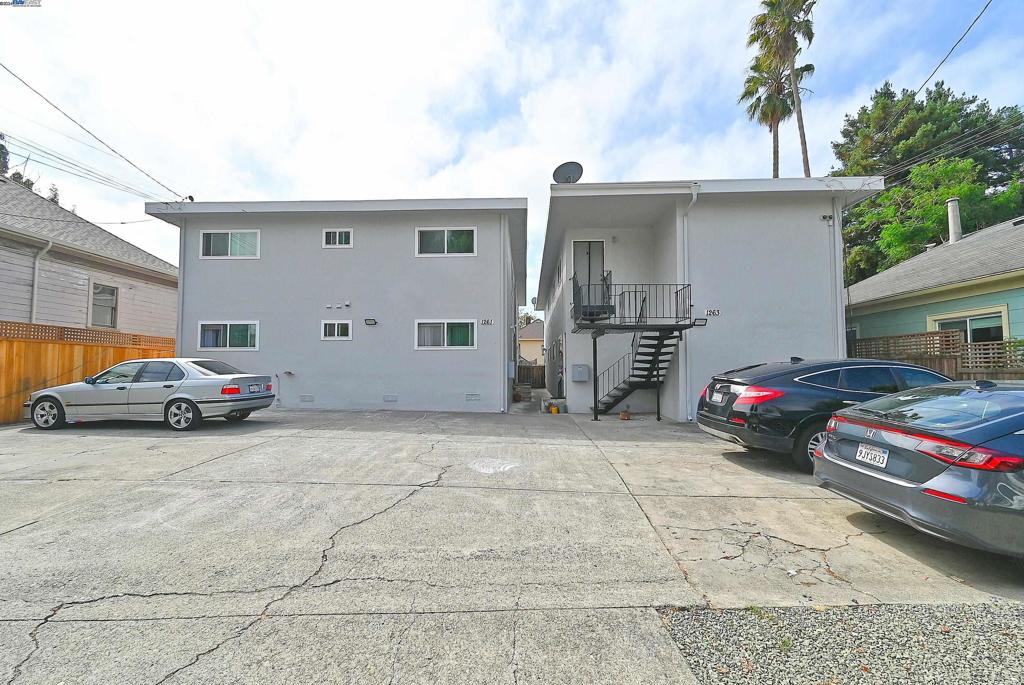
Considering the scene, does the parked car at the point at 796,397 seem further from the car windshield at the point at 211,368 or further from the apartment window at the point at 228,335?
the apartment window at the point at 228,335

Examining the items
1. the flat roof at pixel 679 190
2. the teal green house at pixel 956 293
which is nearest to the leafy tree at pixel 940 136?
the teal green house at pixel 956 293

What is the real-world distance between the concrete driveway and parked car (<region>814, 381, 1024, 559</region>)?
0.36 metres

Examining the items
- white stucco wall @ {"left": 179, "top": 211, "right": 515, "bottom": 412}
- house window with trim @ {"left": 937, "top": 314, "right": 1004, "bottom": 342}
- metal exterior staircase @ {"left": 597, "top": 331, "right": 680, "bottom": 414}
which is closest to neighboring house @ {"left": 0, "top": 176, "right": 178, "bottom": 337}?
white stucco wall @ {"left": 179, "top": 211, "right": 515, "bottom": 412}

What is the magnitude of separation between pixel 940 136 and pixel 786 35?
36.1 ft

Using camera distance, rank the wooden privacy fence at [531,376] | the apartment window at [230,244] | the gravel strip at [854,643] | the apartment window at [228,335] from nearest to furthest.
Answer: the gravel strip at [854,643]
the apartment window at [228,335]
the apartment window at [230,244]
the wooden privacy fence at [531,376]

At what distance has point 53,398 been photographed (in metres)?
8.96

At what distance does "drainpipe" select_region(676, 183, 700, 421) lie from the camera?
1126 cm

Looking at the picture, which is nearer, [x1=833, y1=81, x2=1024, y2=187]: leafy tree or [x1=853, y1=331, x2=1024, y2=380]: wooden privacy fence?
[x1=853, y1=331, x2=1024, y2=380]: wooden privacy fence

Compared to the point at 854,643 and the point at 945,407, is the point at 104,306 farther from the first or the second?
the point at 945,407

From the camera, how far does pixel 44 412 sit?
8961 mm

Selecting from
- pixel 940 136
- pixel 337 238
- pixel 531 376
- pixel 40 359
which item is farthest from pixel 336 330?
pixel 940 136

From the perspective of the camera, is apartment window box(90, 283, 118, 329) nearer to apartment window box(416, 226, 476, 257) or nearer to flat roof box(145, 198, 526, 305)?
flat roof box(145, 198, 526, 305)

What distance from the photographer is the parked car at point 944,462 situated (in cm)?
305

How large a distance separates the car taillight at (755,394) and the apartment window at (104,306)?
17.9 meters
